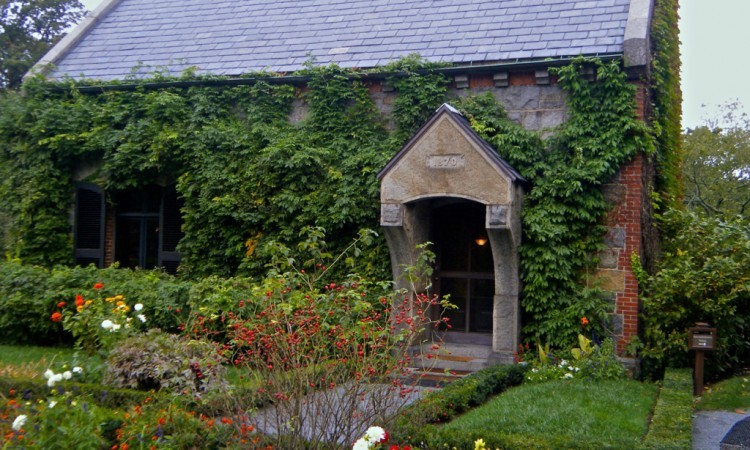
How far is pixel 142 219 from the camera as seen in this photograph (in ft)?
47.0

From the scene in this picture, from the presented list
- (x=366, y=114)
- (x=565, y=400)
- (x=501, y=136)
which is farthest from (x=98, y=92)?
(x=565, y=400)

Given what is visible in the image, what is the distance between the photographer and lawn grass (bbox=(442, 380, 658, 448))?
634cm

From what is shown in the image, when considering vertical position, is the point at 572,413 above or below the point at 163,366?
below

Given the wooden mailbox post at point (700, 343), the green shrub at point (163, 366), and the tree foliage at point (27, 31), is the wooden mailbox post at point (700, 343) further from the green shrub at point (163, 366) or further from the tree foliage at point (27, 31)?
the tree foliage at point (27, 31)

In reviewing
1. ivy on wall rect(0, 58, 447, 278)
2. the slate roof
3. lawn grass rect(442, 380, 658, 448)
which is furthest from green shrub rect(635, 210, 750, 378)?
ivy on wall rect(0, 58, 447, 278)

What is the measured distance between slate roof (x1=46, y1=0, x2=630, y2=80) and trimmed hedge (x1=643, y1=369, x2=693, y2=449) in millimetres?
4914

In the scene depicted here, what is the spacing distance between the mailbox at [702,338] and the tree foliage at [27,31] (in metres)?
23.1

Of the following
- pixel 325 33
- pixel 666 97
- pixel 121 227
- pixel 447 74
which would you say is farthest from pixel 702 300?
pixel 121 227

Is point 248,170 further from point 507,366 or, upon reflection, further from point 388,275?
point 507,366

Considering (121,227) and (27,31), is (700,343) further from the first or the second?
(27,31)

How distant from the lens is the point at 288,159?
12047mm

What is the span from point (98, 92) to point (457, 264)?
781 centimetres

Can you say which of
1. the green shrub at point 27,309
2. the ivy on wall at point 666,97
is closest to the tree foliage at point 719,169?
the ivy on wall at point 666,97

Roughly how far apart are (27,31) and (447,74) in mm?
20092
